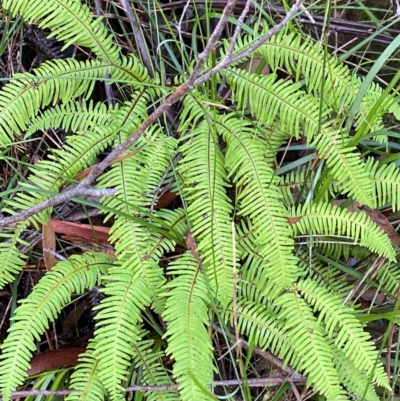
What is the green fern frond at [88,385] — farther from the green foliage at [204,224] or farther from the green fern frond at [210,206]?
the green fern frond at [210,206]

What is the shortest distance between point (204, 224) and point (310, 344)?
55 centimetres

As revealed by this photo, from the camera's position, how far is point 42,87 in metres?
1.90

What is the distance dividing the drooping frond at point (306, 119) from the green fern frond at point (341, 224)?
9 cm

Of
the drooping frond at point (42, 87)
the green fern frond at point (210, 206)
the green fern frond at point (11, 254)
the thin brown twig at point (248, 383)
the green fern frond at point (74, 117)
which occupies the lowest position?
the thin brown twig at point (248, 383)

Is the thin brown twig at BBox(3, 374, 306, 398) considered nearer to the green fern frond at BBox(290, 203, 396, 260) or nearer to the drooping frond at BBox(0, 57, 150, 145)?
the green fern frond at BBox(290, 203, 396, 260)

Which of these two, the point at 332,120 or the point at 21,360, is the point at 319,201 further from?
the point at 21,360

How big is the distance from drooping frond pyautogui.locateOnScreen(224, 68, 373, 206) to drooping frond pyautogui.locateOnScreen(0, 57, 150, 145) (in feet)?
1.41

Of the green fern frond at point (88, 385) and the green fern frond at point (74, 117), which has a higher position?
the green fern frond at point (74, 117)

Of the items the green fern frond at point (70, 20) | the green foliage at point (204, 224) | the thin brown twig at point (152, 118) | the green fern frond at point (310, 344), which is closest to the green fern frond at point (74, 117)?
the green foliage at point (204, 224)

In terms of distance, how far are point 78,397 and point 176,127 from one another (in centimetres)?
114

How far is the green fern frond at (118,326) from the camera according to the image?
170cm

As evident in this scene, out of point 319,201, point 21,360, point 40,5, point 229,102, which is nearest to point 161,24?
point 229,102

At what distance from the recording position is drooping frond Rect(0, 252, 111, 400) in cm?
174

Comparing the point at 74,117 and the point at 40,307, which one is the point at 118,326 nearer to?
the point at 40,307
